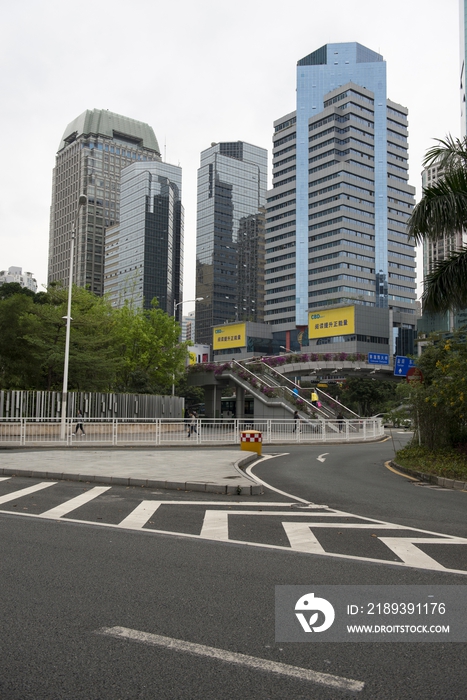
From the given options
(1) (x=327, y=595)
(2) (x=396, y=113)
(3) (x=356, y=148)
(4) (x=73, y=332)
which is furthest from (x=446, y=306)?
(2) (x=396, y=113)

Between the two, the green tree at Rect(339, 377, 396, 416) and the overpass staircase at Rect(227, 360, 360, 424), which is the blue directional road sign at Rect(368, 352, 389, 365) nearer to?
the green tree at Rect(339, 377, 396, 416)

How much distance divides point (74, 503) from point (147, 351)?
135 ft

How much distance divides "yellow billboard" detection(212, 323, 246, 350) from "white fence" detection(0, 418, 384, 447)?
7772 centimetres

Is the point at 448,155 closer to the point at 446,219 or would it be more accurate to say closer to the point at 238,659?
the point at 446,219

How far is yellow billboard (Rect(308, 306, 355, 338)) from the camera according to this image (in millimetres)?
90812

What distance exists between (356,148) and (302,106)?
71.0ft

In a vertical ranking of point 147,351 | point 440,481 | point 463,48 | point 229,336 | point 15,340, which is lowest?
point 440,481

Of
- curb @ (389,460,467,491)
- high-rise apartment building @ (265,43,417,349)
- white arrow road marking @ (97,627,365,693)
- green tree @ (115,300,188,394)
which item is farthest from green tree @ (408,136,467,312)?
high-rise apartment building @ (265,43,417,349)

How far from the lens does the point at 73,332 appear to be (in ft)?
126

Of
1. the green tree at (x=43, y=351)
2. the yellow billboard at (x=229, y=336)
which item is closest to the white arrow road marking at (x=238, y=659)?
the green tree at (x=43, y=351)

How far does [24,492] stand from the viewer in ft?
39.2

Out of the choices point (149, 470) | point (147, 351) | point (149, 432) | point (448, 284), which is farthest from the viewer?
point (147, 351)

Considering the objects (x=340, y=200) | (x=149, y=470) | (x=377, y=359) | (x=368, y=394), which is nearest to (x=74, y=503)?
(x=149, y=470)

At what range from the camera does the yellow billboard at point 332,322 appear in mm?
90812
